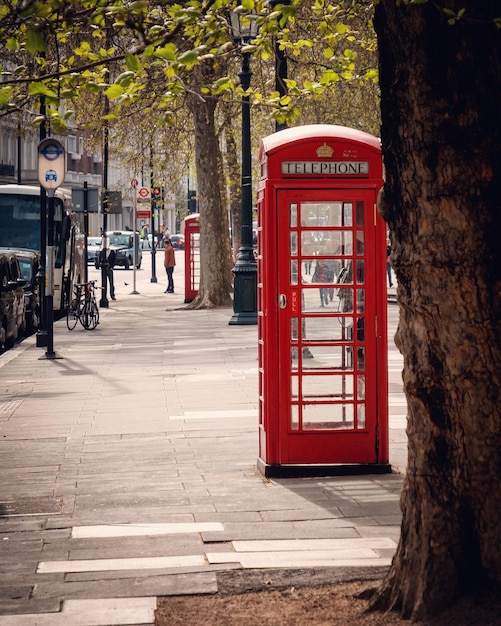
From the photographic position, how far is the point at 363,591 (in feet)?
18.0

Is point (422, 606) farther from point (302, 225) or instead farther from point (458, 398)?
point (302, 225)

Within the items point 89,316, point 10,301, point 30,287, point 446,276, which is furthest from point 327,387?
point 30,287

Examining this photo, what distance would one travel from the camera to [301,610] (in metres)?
5.39

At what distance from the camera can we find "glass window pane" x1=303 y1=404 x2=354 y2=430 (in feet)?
28.7

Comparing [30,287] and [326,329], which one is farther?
[30,287]

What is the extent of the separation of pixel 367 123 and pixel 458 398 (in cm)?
3311

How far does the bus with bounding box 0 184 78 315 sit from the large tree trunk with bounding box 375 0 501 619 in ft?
82.8

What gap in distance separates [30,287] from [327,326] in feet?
61.2

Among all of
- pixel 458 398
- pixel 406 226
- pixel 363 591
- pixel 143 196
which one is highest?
pixel 143 196

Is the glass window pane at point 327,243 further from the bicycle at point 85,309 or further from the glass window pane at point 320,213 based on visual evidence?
the bicycle at point 85,309

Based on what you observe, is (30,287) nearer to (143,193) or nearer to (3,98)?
(143,193)

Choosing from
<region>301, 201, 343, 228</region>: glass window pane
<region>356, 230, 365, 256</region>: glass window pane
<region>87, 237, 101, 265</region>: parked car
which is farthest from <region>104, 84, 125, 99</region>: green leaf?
<region>87, 237, 101, 265</region>: parked car

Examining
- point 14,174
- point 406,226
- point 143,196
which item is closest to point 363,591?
point 406,226

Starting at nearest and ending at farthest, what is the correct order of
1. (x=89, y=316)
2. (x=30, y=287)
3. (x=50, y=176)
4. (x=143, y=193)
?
(x=50, y=176)
(x=89, y=316)
(x=30, y=287)
(x=143, y=193)
